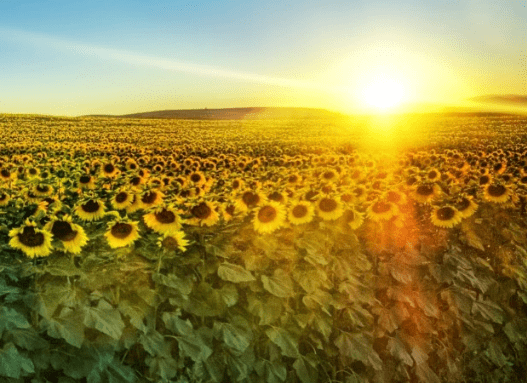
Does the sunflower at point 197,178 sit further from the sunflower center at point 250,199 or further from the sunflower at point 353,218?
the sunflower at point 353,218

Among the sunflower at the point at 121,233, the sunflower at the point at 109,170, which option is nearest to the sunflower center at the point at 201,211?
the sunflower at the point at 121,233

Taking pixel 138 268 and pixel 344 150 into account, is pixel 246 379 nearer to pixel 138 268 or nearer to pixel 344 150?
pixel 138 268

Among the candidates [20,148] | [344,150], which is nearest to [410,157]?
[344,150]

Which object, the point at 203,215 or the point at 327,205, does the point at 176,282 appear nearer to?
the point at 203,215

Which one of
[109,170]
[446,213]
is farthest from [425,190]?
[109,170]

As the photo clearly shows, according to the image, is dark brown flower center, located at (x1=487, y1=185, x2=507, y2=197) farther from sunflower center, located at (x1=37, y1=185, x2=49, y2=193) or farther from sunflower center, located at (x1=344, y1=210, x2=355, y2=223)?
sunflower center, located at (x1=37, y1=185, x2=49, y2=193)
